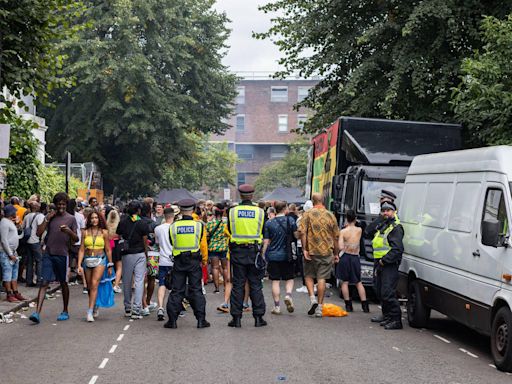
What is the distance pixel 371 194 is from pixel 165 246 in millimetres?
5222

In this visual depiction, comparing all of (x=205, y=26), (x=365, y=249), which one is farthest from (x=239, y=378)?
(x=205, y=26)

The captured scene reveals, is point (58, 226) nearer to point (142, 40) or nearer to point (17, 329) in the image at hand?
point (17, 329)

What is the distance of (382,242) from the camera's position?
48.4 ft

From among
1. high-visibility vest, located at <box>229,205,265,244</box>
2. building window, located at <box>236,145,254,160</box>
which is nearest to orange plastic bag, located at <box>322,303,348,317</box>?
high-visibility vest, located at <box>229,205,265,244</box>

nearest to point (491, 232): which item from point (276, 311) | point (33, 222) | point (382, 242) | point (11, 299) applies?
point (382, 242)

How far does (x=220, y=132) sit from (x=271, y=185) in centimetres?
3014

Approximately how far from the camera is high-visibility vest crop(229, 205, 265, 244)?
14.7m

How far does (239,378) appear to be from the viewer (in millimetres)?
10125

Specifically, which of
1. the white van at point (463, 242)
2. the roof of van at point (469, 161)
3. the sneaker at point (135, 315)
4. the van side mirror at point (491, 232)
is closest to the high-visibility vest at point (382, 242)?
the white van at point (463, 242)

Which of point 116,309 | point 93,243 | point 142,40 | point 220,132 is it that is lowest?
point 116,309

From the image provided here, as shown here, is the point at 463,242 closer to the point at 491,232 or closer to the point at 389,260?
the point at 491,232

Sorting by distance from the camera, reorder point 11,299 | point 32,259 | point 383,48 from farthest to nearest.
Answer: point 383,48 → point 32,259 → point 11,299

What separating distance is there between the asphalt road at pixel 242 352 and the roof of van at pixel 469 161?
2398 millimetres

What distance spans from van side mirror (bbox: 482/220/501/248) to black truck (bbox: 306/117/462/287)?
7.39 metres
